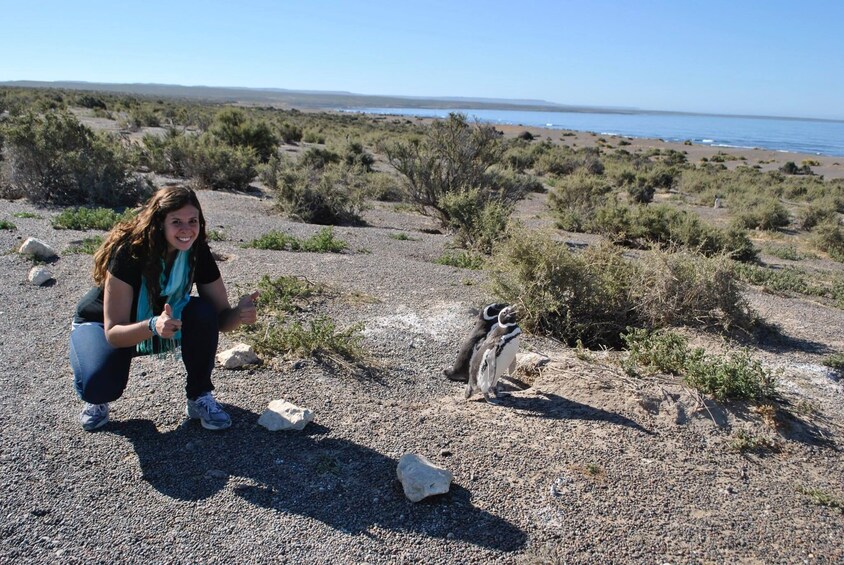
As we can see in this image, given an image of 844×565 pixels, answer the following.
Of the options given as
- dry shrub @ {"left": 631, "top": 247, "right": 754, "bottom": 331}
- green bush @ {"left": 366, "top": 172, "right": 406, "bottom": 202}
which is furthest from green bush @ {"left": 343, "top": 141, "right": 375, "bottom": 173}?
dry shrub @ {"left": 631, "top": 247, "right": 754, "bottom": 331}

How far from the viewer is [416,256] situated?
9312 mm

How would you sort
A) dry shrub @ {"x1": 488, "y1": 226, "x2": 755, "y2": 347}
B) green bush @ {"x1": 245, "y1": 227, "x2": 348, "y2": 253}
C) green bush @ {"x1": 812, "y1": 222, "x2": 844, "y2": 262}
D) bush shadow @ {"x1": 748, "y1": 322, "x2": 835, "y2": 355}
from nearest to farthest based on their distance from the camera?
bush shadow @ {"x1": 748, "y1": 322, "x2": 835, "y2": 355} < dry shrub @ {"x1": 488, "y1": 226, "x2": 755, "y2": 347} < green bush @ {"x1": 245, "y1": 227, "x2": 348, "y2": 253} < green bush @ {"x1": 812, "y1": 222, "x2": 844, "y2": 262}

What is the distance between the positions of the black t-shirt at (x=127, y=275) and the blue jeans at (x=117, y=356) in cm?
7

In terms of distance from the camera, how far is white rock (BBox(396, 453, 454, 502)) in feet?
10.1

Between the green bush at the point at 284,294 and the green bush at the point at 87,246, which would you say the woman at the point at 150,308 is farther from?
the green bush at the point at 87,246

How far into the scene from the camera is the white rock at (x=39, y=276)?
20.9 ft

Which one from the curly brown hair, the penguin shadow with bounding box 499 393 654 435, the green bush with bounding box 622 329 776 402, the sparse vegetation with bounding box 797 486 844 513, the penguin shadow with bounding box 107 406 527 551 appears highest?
the curly brown hair

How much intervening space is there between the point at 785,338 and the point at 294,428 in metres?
4.98

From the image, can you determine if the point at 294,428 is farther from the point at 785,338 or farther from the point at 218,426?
the point at 785,338

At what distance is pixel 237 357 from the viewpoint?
4523mm

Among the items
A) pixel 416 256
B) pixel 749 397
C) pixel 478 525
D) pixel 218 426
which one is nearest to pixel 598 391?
pixel 749 397

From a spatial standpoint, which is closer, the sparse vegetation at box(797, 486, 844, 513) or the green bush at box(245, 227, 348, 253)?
the sparse vegetation at box(797, 486, 844, 513)

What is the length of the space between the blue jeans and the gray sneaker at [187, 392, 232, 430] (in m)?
0.06

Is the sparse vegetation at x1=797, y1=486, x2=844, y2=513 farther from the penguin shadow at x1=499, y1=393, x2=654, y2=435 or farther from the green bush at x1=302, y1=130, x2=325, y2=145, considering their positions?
the green bush at x1=302, y1=130, x2=325, y2=145
